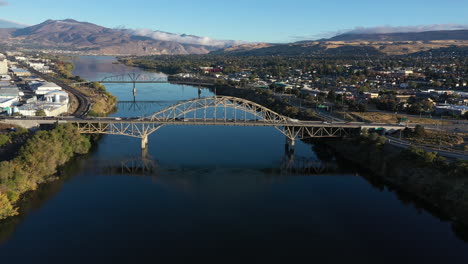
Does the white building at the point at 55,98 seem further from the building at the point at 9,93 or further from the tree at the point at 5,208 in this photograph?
the tree at the point at 5,208

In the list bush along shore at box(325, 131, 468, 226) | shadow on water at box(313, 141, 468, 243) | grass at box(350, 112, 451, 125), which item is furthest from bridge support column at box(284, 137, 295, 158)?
grass at box(350, 112, 451, 125)

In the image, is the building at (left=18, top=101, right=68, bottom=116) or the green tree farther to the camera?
the building at (left=18, top=101, right=68, bottom=116)

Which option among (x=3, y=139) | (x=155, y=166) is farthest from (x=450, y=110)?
(x=3, y=139)

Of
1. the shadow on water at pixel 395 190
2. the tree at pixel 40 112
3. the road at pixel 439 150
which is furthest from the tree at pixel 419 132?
the tree at pixel 40 112

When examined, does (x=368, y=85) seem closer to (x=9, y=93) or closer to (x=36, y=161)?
(x=9, y=93)

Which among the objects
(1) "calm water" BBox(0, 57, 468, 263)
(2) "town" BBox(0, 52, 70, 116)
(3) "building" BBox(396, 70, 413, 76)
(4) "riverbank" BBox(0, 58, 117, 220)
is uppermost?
(3) "building" BBox(396, 70, 413, 76)

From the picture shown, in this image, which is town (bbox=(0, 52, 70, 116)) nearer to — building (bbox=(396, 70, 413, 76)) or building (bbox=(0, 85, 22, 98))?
building (bbox=(0, 85, 22, 98))
